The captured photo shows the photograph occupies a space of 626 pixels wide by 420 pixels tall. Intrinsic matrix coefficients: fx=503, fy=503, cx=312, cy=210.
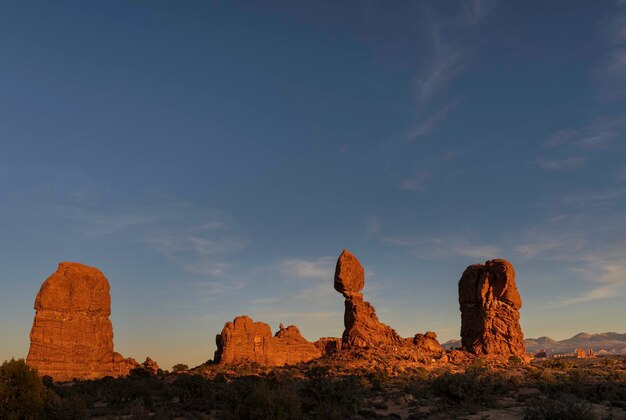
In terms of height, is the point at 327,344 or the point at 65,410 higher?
the point at 327,344

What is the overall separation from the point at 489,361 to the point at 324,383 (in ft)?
101

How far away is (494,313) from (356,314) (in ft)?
55.0

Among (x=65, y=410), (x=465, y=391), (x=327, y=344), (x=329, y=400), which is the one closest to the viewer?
(x=65, y=410)

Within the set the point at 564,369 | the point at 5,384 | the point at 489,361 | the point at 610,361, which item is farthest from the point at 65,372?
the point at 610,361

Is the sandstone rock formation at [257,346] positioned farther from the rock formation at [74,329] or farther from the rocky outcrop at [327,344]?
the rock formation at [74,329]

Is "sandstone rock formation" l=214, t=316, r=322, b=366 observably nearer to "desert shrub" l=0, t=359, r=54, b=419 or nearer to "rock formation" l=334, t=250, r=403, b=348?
"rock formation" l=334, t=250, r=403, b=348

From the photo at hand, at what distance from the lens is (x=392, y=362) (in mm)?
53781

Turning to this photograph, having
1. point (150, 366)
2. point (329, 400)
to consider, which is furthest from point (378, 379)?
point (150, 366)

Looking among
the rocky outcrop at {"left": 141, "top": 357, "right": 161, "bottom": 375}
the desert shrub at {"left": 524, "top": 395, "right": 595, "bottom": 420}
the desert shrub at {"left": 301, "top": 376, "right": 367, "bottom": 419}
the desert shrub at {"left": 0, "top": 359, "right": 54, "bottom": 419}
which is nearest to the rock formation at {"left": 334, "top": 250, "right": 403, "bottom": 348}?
the rocky outcrop at {"left": 141, "top": 357, "right": 161, "bottom": 375}

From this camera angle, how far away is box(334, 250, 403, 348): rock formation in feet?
198

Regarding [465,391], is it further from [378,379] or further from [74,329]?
[74,329]

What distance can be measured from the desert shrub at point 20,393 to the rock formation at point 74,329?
28.1 meters

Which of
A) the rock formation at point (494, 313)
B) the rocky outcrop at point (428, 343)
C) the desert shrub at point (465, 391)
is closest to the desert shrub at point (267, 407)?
the desert shrub at point (465, 391)

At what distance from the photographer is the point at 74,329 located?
180 feet
